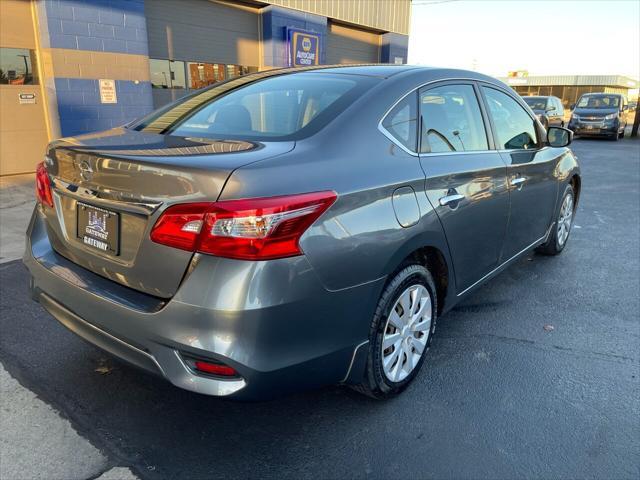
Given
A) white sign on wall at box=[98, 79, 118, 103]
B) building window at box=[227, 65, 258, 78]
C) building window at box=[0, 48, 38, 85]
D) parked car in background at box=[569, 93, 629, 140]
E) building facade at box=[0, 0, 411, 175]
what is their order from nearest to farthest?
building window at box=[0, 48, 38, 85], building facade at box=[0, 0, 411, 175], white sign on wall at box=[98, 79, 118, 103], building window at box=[227, 65, 258, 78], parked car in background at box=[569, 93, 629, 140]

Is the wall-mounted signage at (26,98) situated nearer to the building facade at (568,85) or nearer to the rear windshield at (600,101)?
the rear windshield at (600,101)

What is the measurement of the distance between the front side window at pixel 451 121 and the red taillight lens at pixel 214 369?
150 cm

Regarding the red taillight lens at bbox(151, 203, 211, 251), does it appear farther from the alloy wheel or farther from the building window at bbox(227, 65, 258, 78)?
the building window at bbox(227, 65, 258, 78)

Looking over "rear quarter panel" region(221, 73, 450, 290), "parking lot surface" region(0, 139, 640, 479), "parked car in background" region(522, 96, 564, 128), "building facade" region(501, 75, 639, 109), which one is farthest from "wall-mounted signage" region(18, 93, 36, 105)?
"building facade" region(501, 75, 639, 109)

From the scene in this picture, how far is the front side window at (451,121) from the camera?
2.80 meters

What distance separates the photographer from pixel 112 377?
280cm

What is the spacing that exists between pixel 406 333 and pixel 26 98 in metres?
9.14

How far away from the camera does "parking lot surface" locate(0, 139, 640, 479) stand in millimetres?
2217

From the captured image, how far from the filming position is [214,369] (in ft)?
6.33

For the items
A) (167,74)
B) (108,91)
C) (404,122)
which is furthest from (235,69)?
(404,122)

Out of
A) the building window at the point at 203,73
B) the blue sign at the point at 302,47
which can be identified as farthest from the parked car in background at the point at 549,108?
the building window at the point at 203,73

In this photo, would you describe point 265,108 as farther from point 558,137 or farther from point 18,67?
point 18,67

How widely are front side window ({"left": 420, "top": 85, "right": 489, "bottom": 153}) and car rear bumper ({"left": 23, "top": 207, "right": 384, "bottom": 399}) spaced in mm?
1011

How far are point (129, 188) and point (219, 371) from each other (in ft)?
2.63
